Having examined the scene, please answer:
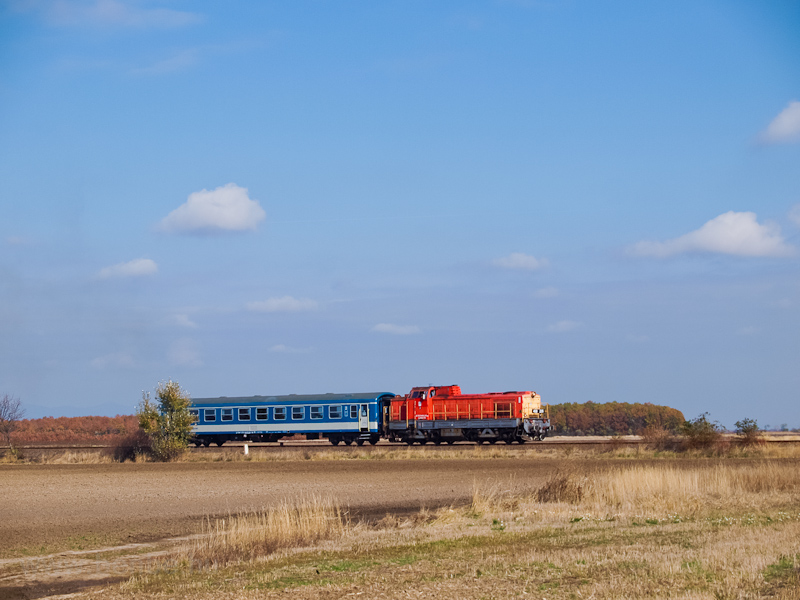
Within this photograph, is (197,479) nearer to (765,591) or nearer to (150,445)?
(150,445)

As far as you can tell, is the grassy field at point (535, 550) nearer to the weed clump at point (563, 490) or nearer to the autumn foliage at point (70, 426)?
the weed clump at point (563, 490)

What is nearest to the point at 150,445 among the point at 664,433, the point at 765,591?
the point at 664,433

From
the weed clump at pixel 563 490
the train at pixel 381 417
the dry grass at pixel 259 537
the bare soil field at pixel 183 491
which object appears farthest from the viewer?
the train at pixel 381 417

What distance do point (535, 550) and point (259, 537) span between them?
240 inches

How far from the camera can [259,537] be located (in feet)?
59.5

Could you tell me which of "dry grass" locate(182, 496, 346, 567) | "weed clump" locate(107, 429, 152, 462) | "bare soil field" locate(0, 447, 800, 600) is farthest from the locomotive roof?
"dry grass" locate(182, 496, 346, 567)

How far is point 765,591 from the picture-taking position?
1115cm

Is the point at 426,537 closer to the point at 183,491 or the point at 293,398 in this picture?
the point at 183,491

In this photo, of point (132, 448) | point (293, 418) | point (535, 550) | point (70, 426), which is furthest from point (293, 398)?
point (70, 426)

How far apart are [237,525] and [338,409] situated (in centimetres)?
3680

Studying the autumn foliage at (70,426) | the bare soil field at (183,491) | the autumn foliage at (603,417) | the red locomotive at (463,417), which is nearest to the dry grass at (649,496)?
the bare soil field at (183,491)

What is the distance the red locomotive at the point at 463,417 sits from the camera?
53.2 m

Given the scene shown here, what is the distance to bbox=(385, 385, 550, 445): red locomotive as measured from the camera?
53.2m

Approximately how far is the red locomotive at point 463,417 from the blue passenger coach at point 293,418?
1.50 m
